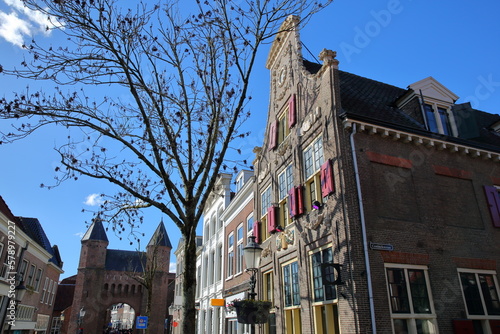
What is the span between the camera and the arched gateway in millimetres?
51969

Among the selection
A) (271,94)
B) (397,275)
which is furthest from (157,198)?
Result: (271,94)

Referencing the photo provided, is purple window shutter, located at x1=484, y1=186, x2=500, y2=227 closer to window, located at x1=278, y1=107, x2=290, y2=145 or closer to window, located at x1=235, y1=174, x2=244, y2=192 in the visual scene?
window, located at x1=278, y1=107, x2=290, y2=145

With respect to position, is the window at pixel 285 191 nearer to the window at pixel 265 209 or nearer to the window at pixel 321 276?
the window at pixel 265 209

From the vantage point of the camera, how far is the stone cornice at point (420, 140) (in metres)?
10.6

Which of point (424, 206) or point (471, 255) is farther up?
point (424, 206)

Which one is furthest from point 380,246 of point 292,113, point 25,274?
point 25,274

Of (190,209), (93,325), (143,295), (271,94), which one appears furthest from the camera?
(143,295)

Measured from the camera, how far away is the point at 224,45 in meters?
8.58

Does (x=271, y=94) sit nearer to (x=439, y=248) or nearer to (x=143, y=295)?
(x=439, y=248)

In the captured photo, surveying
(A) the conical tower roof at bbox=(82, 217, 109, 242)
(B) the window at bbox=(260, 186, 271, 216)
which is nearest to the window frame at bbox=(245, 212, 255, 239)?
(B) the window at bbox=(260, 186, 271, 216)

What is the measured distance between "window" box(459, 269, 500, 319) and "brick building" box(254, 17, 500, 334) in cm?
3

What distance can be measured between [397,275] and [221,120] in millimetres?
6357

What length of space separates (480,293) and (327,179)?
18.3 ft

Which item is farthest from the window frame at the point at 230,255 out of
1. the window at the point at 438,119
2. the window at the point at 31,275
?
the window at the point at 31,275
